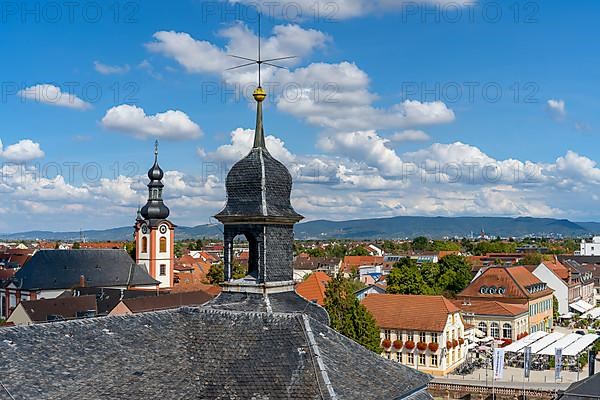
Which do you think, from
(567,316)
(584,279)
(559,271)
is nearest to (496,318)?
→ (567,316)

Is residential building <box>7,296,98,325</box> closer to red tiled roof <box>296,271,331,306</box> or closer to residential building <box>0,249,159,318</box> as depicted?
residential building <box>0,249,159,318</box>

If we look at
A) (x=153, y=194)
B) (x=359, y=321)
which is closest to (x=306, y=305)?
(x=359, y=321)

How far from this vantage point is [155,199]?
247 feet

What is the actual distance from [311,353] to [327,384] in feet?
3.02

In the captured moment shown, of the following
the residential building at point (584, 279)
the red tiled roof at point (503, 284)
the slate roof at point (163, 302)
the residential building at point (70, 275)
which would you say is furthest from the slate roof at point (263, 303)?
the residential building at point (584, 279)

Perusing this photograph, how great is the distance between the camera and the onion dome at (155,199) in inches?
2923

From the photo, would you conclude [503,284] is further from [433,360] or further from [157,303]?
[157,303]

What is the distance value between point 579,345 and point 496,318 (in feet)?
34.4

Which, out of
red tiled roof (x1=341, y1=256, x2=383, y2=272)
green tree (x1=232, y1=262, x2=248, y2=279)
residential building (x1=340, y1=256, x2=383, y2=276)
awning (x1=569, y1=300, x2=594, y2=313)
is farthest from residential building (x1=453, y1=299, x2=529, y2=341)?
red tiled roof (x1=341, y1=256, x2=383, y2=272)

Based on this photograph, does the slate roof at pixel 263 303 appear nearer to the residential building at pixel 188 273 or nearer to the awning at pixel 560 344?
the awning at pixel 560 344

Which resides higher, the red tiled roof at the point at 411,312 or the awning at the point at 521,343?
the red tiled roof at the point at 411,312

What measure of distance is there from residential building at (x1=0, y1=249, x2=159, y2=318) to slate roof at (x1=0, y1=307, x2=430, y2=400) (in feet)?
193

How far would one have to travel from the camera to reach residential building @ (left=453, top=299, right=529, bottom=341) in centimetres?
6325

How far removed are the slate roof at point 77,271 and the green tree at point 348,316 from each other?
3592cm
